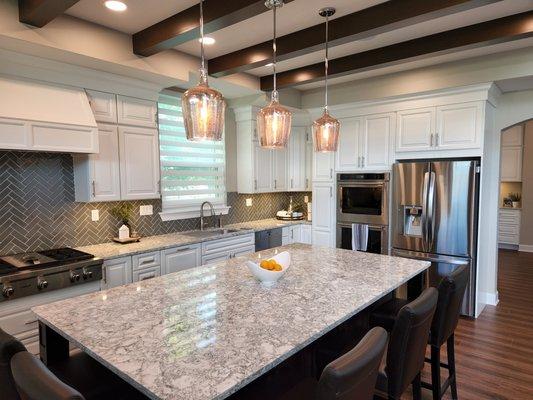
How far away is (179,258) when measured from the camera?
3549mm

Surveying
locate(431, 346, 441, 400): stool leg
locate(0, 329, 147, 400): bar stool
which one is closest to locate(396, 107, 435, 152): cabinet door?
locate(431, 346, 441, 400): stool leg

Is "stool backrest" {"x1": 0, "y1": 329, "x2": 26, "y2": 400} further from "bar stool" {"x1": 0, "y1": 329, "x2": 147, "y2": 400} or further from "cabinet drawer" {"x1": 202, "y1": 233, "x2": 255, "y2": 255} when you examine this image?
"cabinet drawer" {"x1": 202, "y1": 233, "x2": 255, "y2": 255}

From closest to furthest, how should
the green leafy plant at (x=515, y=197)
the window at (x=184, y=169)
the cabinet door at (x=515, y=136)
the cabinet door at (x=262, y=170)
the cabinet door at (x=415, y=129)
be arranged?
1. the cabinet door at (x=415, y=129)
2. the window at (x=184, y=169)
3. the cabinet door at (x=262, y=170)
4. the cabinet door at (x=515, y=136)
5. the green leafy plant at (x=515, y=197)

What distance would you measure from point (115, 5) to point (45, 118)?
1049 mm

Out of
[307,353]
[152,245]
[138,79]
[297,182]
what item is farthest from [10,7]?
[297,182]

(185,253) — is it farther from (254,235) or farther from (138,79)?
(138,79)

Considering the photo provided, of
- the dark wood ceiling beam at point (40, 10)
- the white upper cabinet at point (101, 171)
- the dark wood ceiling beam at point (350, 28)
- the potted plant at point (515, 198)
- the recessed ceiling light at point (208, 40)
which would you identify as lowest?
the potted plant at point (515, 198)

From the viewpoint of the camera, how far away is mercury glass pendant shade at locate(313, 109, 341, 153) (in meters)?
2.53

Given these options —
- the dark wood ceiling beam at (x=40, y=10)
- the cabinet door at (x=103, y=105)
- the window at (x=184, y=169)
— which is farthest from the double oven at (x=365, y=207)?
the dark wood ceiling beam at (x=40, y=10)

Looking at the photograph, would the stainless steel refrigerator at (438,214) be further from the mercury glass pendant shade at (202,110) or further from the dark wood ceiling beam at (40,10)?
the dark wood ceiling beam at (40,10)

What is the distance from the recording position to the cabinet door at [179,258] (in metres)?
3.42

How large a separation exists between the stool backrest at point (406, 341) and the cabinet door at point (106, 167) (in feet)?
9.11

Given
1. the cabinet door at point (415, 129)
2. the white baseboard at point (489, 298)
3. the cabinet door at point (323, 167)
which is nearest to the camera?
the cabinet door at point (415, 129)

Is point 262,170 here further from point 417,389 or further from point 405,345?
point 405,345
